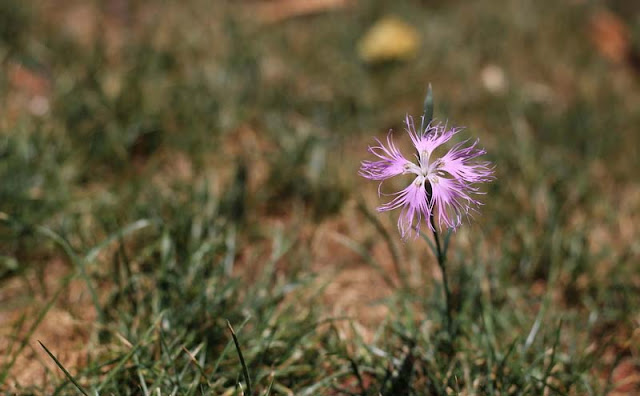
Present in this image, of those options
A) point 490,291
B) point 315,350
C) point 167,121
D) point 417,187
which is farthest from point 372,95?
point 417,187

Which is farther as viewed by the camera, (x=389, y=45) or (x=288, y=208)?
(x=389, y=45)

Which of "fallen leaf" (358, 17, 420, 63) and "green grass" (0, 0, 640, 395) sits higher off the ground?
"fallen leaf" (358, 17, 420, 63)

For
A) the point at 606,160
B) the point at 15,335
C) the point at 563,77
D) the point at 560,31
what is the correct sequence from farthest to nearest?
the point at 560,31, the point at 563,77, the point at 606,160, the point at 15,335

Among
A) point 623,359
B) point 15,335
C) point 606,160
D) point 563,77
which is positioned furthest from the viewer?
point 563,77

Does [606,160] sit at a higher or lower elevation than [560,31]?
lower

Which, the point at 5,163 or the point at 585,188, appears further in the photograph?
the point at 585,188

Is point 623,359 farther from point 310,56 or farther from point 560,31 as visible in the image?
point 560,31

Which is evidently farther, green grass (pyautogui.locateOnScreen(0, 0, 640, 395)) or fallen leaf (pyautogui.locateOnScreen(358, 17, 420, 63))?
fallen leaf (pyautogui.locateOnScreen(358, 17, 420, 63))

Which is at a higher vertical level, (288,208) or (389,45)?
(389,45)
